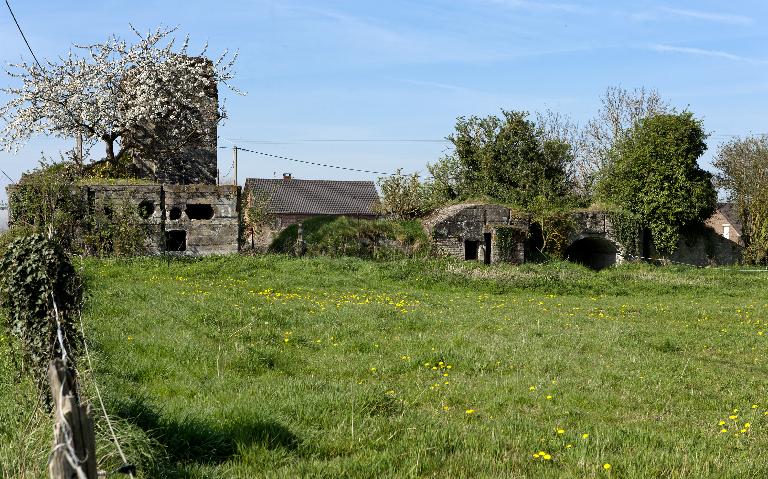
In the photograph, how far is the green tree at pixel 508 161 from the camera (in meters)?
36.8

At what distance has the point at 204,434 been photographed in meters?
6.46

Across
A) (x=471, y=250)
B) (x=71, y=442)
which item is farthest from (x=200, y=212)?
(x=71, y=442)

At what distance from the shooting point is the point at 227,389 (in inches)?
335

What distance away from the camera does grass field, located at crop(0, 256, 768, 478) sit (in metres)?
6.24

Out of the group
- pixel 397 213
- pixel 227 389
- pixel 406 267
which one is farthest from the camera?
pixel 397 213

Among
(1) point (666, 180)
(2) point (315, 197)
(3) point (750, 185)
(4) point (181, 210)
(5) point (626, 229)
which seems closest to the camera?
(4) point (181, 210)

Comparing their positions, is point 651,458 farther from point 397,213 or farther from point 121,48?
point 121,48

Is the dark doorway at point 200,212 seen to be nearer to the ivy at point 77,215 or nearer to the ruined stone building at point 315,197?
the ivy at point 77,215

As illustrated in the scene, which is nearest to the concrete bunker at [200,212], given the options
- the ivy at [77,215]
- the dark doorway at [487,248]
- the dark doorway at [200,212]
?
the dark doorway at [200,212]

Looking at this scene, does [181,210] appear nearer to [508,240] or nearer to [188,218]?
[188,218]

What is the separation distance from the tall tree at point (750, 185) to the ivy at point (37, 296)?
35.7 meters

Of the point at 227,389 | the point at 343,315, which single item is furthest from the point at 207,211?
the point at 227,389

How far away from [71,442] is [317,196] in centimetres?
5770

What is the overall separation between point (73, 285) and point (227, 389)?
2.69 m
